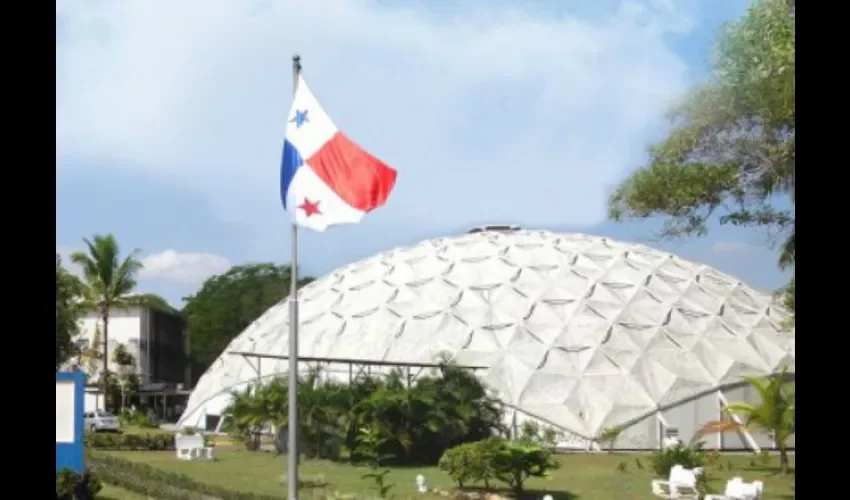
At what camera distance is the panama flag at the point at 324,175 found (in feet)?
33.5

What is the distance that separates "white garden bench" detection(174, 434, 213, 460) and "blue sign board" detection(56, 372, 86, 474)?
756 centimetres

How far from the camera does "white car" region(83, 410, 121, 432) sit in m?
32.3

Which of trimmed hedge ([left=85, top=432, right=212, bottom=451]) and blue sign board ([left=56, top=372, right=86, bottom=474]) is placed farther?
trimmed hedge ([left=85, top=432, right=212, bottom=451])

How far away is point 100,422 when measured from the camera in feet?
107

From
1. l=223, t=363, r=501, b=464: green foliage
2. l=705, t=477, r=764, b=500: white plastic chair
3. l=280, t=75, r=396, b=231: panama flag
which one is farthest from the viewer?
l=223, t=363, r=501, b=464: green foliage

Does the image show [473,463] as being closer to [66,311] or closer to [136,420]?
[66,311]

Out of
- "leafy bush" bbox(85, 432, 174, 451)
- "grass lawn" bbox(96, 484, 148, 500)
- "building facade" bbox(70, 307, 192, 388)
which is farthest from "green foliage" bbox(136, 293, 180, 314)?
"grass lawn" bbox(96, 484, 148, 500)

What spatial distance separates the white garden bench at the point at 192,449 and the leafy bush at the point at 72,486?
8.14m

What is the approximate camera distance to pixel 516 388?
1066 inches

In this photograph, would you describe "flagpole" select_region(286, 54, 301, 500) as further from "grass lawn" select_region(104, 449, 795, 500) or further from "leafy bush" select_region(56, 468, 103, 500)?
"grass lawn" select_region(104, 449, 795, 500)

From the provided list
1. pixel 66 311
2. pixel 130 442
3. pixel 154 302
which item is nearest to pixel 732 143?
pixel 130 442

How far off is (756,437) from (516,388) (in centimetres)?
620

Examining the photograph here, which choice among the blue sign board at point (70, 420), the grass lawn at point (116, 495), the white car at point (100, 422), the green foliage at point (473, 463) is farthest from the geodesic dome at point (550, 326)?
the blue sign board at point (70, 420)
